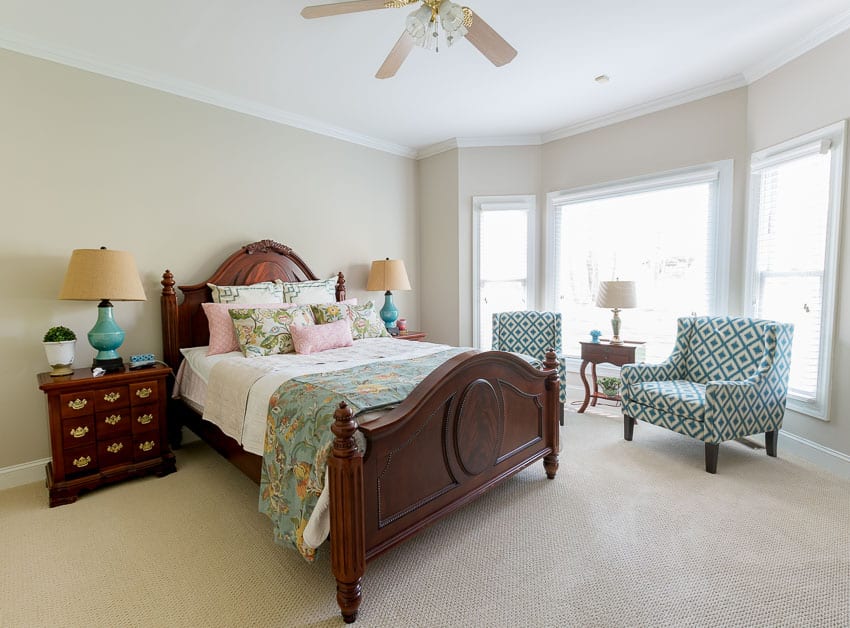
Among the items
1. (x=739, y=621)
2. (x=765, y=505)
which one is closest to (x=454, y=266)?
(x=765, y=505)

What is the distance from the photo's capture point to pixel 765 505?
2348 mm

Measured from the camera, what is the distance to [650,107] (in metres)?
3.82

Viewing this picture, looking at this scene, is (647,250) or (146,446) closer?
(146,446)

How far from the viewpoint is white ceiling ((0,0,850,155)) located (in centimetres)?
245

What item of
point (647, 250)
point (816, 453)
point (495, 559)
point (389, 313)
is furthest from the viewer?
point (389, 313)

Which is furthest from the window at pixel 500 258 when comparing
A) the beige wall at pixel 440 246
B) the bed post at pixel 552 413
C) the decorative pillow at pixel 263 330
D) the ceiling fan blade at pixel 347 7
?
the ceiling fan blade at pixel 347 7

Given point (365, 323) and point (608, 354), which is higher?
point (365, 323)

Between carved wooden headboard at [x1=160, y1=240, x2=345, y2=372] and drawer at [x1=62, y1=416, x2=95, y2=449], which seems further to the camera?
carved wooden headboard at [x1=160, y1=240, x2=345, y2=372]

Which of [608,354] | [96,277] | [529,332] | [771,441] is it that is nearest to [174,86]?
[96,277]

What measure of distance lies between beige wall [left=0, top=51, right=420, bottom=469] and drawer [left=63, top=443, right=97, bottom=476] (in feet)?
1.81

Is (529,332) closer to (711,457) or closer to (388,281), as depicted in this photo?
(388,281)

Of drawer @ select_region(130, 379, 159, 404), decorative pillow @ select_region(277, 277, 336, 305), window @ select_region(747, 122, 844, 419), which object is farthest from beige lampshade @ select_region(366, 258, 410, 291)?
window @ select_region(747, 122, 844, 419)

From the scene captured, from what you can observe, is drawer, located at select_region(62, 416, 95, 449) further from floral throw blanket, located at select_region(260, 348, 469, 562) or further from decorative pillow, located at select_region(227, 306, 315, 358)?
floral throw blanket, located at select_region(260, 348, 469, 562)

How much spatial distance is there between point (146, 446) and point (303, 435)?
1.72 meters
